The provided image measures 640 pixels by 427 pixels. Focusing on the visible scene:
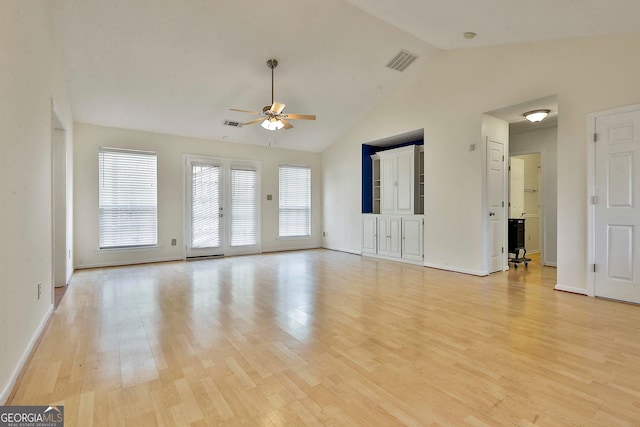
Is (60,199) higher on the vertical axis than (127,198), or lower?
lower

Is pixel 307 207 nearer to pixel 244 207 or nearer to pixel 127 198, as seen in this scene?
pixel 244 207

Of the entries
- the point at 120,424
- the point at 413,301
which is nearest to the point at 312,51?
the point at 413,301

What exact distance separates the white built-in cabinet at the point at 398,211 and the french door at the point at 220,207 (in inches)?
111

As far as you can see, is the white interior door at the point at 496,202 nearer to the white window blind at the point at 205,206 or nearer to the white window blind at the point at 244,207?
the white window blind at the point at 244,207

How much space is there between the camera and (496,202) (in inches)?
212

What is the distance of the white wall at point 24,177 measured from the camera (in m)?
1.91

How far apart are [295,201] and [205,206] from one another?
2.38 meters

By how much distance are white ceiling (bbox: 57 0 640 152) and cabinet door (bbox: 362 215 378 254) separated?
2612mm

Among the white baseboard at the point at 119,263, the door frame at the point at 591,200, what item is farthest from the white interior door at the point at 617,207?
the white baseboard at the point at 119,263

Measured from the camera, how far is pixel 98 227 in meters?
5.91

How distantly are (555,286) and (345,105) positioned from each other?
4764mm

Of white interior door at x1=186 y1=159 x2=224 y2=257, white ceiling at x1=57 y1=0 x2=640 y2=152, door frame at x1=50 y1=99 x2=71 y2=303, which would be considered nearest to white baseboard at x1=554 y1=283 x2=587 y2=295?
white ceiling at x1=57 y1=0 x2=640 y2=152
